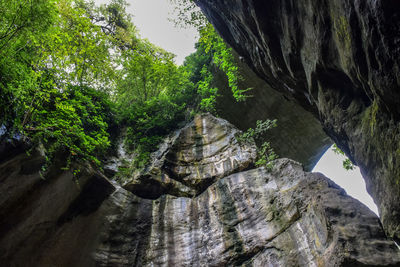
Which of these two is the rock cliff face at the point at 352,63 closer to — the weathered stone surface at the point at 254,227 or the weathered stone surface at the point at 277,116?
the weathered stone surface at the point at 254,227

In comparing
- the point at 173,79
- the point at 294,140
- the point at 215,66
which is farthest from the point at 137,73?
the point at 294,140

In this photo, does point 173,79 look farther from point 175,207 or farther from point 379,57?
point 379,57

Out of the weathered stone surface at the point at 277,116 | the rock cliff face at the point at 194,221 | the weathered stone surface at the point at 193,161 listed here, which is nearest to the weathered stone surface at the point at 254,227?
the rock cliff face at the point at 194,221

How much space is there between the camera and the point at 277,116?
12.7 m

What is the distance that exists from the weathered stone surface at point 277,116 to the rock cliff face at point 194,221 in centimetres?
424

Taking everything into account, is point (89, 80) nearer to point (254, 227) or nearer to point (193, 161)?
point (193, 161)

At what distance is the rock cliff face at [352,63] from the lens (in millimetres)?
2578

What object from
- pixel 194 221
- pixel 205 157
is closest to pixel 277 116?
pixel 205 157

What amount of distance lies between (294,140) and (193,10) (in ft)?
26.6

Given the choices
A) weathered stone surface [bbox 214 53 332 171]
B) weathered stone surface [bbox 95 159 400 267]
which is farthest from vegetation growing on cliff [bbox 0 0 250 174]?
weathered stone surface [bbox 95 159 400 267]

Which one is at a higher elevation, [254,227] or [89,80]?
[89,80]

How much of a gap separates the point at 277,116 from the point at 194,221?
7.50 m

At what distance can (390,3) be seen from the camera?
2.27 metres

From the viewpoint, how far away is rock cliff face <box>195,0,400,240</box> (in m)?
2.58
